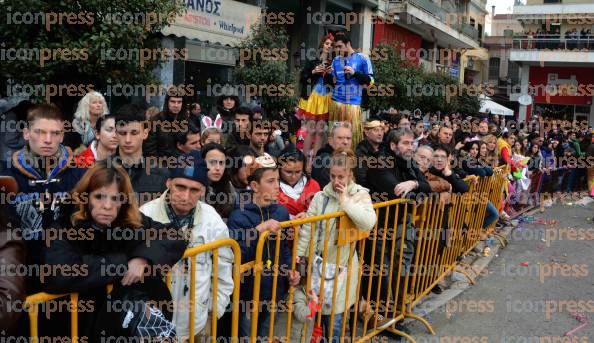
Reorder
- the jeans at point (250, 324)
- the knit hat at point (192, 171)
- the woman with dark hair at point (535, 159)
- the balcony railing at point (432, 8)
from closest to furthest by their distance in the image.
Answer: the knit hat at point (192, 171)
the jeans at point (250, 324)
the woman with dark hair at point (535, 159)
the balcony railing at point (432, 8)

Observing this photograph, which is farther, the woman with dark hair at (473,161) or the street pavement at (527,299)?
the woman with dark hair at (473,161)

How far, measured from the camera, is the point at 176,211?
10.5ft

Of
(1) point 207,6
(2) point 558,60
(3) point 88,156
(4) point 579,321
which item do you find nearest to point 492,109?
(2) point 558,60

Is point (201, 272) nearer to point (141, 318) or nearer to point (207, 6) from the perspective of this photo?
point (141, 318)

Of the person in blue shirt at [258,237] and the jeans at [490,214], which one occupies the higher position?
the person in blue shirt at [258,237]

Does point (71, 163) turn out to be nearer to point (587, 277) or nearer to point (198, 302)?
point (198, 302)

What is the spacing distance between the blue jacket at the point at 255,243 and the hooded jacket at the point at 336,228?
233 millimetres

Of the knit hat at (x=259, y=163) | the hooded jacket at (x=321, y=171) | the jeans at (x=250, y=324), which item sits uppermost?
the knit hat at (x=259, y=163)

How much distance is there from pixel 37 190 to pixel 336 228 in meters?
2.12

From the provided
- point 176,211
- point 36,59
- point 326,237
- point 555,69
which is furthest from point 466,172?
point 555,69

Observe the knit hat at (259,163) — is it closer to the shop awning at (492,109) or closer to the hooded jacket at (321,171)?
the hooded jacket at (321,171)

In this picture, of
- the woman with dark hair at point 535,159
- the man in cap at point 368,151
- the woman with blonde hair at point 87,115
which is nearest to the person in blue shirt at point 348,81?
the man in cap at point 368,151

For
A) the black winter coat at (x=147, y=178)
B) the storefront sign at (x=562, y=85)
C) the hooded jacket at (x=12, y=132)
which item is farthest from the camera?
the storefront sign at (x=562, y=85)

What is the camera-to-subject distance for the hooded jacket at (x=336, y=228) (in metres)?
3.94
